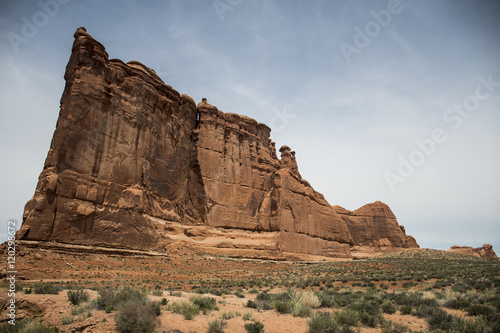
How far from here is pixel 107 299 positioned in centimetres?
975

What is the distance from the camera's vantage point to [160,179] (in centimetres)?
3709

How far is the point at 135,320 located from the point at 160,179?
30675mm

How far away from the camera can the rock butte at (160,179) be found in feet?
85.0

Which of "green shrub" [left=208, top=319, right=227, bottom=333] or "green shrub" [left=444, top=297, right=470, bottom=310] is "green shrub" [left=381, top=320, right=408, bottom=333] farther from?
"green shrub" [left=208, top=319, right=227, bottom=333]

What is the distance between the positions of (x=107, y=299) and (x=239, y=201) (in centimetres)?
3448

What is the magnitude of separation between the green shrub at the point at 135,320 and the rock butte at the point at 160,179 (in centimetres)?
1940

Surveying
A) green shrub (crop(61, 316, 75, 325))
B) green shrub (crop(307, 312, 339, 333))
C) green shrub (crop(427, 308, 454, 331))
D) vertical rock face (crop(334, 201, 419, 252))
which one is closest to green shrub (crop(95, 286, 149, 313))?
green shrub (crop(61, 316, 75, 325))

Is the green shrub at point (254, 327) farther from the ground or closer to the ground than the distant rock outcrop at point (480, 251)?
closer to the ground

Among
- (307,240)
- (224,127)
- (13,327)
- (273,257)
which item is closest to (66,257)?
(13,327)

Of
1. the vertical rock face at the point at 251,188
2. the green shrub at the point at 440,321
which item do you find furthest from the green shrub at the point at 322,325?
the vertical rock face at the point at 251,188

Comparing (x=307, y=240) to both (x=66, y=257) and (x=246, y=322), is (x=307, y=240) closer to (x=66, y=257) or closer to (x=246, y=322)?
(x=66, y=257)

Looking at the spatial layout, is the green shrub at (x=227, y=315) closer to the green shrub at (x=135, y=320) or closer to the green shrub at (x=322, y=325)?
the green shrub at (x=135, y=320)

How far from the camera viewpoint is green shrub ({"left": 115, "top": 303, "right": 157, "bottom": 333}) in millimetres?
7336

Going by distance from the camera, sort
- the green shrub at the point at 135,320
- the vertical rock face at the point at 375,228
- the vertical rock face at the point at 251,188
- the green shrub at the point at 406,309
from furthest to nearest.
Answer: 1. the vertical rock face at the point at 375,228
2. the vertical rock face at the point at 251,188
3. the green shrub at the point at 406,309
4. the green shrub at the point at 135,320
